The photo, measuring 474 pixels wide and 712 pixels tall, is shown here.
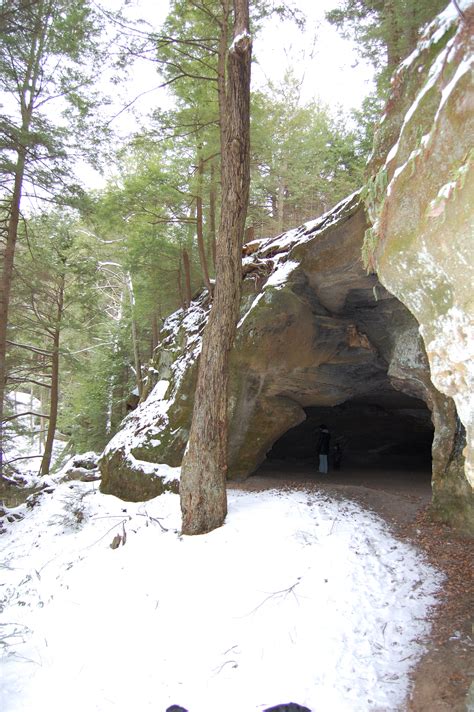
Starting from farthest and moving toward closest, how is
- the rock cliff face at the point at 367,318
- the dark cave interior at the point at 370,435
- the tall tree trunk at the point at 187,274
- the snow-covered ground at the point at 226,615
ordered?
the dark cave interior at the point at 370,435
the tall tree trunk at the point at 187,274
the snow-covered ground at the point at 226,615
the rock cliff face at the point at 367,318

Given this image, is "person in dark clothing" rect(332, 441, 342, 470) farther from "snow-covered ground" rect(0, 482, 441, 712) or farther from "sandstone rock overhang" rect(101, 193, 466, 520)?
"snow-covered ground" rect(0, 482, 441, 712)

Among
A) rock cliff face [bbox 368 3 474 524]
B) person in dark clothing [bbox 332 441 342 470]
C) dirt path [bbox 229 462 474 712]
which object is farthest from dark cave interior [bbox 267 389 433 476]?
rock cliff face [bbox 368 3 474 524]

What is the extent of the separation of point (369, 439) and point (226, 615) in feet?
41.1

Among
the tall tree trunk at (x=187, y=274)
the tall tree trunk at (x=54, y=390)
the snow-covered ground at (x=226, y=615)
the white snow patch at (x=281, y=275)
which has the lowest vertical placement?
the snow-covered ground at (x=226, y=615)

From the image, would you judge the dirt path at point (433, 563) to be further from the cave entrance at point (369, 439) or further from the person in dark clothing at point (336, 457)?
the person in dark clothing at point (336, 457)

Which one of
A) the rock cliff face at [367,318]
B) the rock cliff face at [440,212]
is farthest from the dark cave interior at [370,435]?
the rock cliff face at [440,212]

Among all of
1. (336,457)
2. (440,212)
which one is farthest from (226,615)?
(336,457)

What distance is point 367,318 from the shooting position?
9617 mm

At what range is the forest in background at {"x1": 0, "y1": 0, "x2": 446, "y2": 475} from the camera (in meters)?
8.20

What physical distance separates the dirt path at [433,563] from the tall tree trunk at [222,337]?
2.14m

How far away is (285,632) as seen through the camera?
16.4ft

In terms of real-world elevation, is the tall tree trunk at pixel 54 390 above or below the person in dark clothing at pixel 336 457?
above

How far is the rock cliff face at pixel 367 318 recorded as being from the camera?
352 centimetres

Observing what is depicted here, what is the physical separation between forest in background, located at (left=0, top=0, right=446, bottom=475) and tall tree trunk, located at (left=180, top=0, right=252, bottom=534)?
1.11 m
